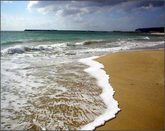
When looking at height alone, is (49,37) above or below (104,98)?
above

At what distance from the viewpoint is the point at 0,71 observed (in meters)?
8.16

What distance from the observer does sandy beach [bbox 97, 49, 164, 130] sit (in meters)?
4.03

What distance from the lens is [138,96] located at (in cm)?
545

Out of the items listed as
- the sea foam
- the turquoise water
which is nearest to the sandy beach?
the sea foam

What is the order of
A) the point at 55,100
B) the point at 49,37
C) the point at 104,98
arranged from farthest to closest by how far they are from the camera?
the point at 49,37 → the point at 104,98 → the point at 55,100

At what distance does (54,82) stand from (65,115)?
2.37m

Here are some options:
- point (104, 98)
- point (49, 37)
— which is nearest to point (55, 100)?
point (104, 98)

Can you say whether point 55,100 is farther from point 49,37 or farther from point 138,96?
point 49,37

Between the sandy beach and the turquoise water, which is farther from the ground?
the turquoise water

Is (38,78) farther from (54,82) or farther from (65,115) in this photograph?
(65,115)

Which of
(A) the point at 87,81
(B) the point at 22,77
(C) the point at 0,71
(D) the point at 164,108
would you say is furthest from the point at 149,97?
(C) the point at 0,71

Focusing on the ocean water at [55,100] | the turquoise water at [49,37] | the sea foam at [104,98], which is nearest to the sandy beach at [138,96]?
the sea foam at [104,98]

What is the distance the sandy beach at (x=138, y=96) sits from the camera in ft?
13.2

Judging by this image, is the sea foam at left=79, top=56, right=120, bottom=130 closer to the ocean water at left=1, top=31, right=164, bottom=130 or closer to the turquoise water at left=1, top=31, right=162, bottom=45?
the ocean water at left=1, top=31, right=164, bottom=130
